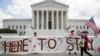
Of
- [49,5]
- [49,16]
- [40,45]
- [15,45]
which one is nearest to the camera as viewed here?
[15,45]

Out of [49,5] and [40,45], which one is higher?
[49,5]

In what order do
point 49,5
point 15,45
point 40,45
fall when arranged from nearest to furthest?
point 15,45 → point 40,45 → point 49,5

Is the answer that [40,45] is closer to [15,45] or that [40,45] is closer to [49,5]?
[15,45]

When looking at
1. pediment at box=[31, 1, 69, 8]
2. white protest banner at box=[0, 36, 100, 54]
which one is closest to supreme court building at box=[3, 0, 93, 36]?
pediment at box=[31, 1, 69, 8]

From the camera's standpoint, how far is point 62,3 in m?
118

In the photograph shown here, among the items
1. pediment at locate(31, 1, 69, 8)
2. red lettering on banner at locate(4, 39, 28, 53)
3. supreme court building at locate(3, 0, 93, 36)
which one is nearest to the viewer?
red lettering on banner at locate(4, 39, 28, 53)

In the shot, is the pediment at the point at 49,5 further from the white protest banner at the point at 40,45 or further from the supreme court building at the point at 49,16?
the white protest banner at the point at 40,45

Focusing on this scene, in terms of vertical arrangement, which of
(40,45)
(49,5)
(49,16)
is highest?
(49,5)

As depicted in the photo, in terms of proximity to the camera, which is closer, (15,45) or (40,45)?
(15,45)

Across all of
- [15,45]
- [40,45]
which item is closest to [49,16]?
[40,45]

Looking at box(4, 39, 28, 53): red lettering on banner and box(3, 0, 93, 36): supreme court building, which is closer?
box(4, 39, 28, 53): red lettering on banner

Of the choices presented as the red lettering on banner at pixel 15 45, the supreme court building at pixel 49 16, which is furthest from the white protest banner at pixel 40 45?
the supreme court building at pixel 49 16

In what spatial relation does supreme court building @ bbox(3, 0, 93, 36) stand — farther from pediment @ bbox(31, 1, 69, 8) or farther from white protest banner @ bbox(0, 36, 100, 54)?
white protest banner @ bbox(0, 36, 100, 54)

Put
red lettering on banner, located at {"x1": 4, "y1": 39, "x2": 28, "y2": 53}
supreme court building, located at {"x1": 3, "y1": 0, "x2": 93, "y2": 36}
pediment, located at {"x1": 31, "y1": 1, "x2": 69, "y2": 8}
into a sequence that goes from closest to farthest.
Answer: red lettering on banner, located at {"x1": 4, "y1": 39, "x2": 28, "y2": 53}, supreme court building, located at {"x1": 3, "y1": 0, "x2": 93, "y2": 36}, pediment, located at {"x1": 31, "y1": 1, "x2": 69, "y2": 8}
